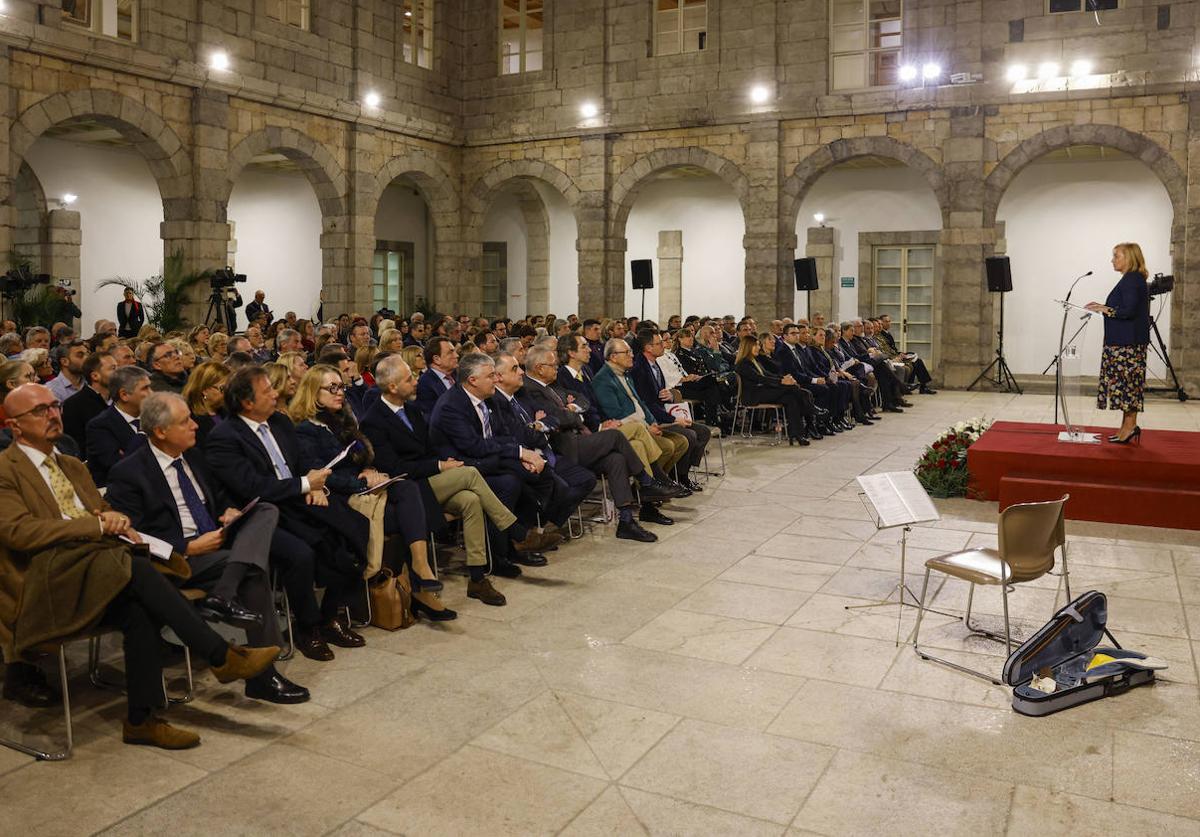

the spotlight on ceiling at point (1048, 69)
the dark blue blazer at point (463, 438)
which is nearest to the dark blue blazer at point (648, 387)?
the dark blue blazer at point (463, 438)

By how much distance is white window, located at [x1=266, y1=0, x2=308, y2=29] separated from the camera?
45.4ft

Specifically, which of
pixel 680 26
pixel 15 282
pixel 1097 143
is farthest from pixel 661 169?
pixel 15 282

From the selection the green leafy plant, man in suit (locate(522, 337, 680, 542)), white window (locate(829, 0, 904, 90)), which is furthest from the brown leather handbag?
white window (locate(829, 0, 904, 90))

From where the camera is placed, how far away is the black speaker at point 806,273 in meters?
15.2

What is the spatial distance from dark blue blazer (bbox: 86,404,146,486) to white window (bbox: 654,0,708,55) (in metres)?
13.0

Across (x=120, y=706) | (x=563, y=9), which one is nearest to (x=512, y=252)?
(x=563, y=9)

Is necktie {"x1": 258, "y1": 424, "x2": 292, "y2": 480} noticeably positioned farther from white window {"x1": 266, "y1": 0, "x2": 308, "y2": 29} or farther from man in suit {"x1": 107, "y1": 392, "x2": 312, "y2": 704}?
A: white window {"x1": 266, "y1": 0, "x2": 308, "y2": 29}

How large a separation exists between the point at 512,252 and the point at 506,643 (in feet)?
56.2

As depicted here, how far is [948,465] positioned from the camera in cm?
758

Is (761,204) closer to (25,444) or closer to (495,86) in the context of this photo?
(495,86)

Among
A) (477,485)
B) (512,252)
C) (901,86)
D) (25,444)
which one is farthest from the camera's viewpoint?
(512,252)

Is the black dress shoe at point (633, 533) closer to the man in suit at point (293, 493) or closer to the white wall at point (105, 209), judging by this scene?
the man in suit at point (293, 493)

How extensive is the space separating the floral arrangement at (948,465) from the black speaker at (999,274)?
6751 mm

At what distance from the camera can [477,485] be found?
5062 millimetres
